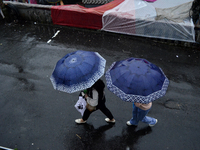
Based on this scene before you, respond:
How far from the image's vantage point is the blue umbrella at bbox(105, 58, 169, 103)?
2705mm

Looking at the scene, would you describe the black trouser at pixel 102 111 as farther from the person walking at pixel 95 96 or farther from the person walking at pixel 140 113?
the person walking at pixel 140 113

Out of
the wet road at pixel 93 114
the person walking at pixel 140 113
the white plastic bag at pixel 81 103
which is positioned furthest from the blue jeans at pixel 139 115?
the white plastic bag at pixel 81 103

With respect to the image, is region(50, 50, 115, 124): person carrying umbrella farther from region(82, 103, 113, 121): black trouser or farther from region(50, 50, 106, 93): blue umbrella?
region(82, 103, 113, 121): black trouser

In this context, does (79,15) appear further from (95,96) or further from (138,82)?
(138,82)

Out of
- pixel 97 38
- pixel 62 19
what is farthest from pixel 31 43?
pixel 97 38

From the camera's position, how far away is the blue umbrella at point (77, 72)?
9.35 ft

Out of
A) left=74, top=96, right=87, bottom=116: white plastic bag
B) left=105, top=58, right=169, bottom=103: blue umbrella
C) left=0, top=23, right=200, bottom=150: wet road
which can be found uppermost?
left=105, top=58, right=169, bottom=103: blue umbrella

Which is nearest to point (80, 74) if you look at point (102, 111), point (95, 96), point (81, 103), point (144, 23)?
point (95, 96)

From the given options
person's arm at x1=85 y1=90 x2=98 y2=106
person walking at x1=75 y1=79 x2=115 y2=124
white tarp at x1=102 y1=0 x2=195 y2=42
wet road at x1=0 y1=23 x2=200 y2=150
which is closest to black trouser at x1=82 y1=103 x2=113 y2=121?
person walking at x1=75 y1=79 x2=115 y2=124

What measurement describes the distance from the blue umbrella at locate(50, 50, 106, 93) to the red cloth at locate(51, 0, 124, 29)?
5434 mm

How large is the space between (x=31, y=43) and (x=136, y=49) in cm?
508

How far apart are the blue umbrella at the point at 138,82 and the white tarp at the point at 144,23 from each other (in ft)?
16.1

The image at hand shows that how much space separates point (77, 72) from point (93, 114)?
2120mm

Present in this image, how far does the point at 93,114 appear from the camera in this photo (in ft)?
15.1
